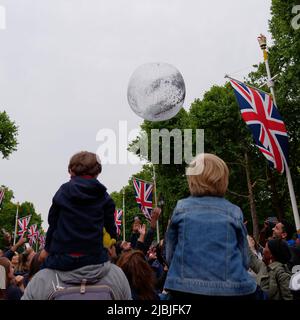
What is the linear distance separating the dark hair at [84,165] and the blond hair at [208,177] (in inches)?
30.1

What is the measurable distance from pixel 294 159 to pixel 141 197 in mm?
9743

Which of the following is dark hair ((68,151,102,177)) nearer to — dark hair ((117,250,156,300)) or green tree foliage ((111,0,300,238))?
dark hair ((117,250,156,300))

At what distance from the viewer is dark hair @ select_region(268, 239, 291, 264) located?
190 inches

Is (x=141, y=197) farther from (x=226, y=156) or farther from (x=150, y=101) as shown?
(x=150, y=101)

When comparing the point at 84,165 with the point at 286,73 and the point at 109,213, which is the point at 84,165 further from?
the point at 286,73

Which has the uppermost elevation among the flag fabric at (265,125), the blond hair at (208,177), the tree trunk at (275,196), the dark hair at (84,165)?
the flag fabric at (265,125)

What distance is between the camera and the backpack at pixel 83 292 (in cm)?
268

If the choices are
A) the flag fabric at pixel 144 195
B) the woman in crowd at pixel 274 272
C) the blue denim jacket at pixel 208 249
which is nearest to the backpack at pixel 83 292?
the blue denim jacket at pixel 208 249

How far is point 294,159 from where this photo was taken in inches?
944

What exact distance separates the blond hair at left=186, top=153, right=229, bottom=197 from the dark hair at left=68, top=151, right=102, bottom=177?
76 centimetres

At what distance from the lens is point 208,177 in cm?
281

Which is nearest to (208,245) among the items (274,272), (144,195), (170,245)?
(170,245)

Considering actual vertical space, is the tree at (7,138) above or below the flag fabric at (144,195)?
above

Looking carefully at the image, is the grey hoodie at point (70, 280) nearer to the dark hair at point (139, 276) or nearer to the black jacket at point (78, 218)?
the black jacket at point (78, 218)
